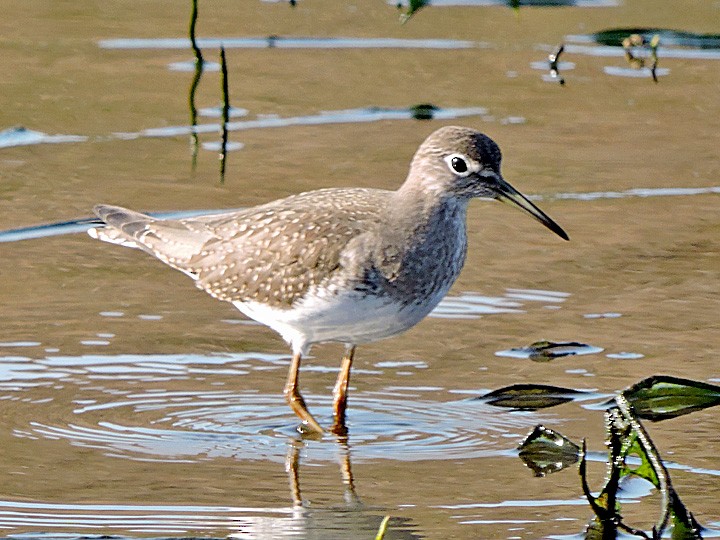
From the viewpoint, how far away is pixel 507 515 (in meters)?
5.73

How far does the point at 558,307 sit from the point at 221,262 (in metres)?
1.87

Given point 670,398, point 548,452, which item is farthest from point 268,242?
point 670,398

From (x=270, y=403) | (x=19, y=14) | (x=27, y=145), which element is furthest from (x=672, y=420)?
(x=19, y=14)

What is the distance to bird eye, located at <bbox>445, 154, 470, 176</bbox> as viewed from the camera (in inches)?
276

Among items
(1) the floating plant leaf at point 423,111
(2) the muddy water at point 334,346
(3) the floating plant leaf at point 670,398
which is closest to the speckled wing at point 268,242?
(2) the muddy water at point 334,346

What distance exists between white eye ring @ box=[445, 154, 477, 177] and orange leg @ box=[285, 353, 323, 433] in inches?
43.4

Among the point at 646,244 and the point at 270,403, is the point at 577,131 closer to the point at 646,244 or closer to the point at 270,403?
the point at 646,244

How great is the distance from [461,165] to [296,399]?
1299 mm

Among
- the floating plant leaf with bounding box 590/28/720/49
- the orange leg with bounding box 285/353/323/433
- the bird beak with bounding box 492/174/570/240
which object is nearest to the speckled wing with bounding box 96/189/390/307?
the orange leg with bounding box 285/353/323/433

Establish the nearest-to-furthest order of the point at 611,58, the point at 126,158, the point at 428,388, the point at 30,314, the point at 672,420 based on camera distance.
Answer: the point at 672,420 → the point at 428,388 → the point at 30,314 → the point at 126,158 → the point at 611,58

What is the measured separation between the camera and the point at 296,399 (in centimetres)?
682

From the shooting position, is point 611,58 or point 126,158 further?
point 611,58

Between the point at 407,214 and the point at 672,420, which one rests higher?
the point at 407,214

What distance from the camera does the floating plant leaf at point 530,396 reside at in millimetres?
6891
